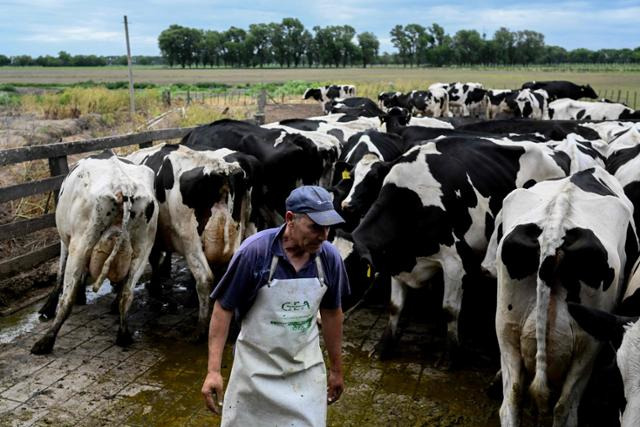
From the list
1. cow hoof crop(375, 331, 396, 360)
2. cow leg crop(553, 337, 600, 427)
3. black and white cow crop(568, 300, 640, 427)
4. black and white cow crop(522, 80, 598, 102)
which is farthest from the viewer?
black and white cow crop(522, 80, 598, 102)

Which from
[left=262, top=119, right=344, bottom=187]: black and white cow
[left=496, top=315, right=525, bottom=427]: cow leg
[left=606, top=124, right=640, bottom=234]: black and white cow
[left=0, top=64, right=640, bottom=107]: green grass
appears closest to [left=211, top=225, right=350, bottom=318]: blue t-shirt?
[left=496, top=315, right=525, bottom=427]: cow leg

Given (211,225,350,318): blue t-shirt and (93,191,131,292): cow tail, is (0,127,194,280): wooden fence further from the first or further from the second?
(211,225,350,318): blue t-shirt

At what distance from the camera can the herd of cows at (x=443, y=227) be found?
13.0ft

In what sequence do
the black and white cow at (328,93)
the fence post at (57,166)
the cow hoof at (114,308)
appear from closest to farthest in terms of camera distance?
1. the cow hoof at (114,308)
2. the fence post at (57,166)
3. the black and white cow at (328,93)

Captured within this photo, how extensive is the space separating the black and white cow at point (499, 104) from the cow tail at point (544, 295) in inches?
863

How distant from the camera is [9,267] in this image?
292 inches

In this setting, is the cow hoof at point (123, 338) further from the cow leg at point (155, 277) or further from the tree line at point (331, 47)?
the tree line at point (331, 47)

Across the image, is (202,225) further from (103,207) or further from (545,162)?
(545,162)

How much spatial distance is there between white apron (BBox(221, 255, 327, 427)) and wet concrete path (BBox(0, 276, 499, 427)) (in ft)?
5.53

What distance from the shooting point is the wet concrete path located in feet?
16.2

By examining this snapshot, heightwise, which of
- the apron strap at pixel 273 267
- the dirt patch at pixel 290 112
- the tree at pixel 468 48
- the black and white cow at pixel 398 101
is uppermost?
the tree at pixel 468 48

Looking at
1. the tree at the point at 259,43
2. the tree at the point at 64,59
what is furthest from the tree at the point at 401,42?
the tree at the point at 64,59

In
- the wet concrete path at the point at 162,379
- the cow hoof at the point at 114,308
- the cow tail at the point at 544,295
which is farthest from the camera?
the cow hoof at the point at 114,308

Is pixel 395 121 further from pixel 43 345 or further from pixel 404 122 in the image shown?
pixel 43 345
